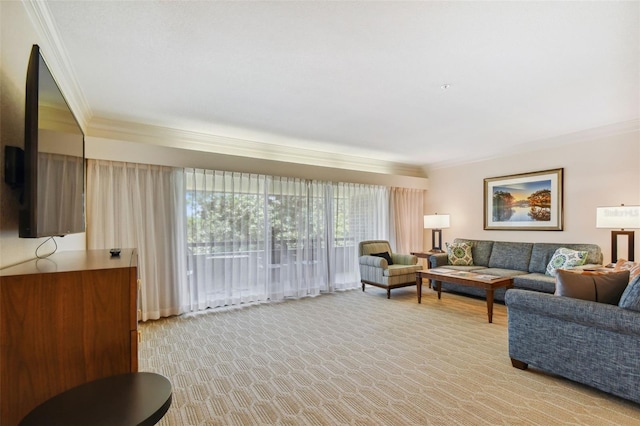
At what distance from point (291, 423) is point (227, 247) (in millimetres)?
2970

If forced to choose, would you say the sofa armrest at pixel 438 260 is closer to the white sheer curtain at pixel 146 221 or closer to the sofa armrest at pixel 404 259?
the sofa armrest at pixel 404 259

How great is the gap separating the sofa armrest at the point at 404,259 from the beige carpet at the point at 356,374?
1450mm

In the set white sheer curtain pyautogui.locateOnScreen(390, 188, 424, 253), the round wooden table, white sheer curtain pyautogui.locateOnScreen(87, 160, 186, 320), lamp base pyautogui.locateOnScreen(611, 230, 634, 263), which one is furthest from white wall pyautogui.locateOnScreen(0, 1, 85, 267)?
lamp base pyautogui.locateOnScreen(611, 230, 634, 263)

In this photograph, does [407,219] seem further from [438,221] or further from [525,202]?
[525,202]

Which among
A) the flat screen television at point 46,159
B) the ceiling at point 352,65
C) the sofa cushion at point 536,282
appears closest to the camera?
the flat screen television at point 46,159

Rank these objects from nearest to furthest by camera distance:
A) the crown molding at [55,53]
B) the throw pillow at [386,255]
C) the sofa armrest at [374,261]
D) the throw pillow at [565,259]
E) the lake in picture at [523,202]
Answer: the crown molding at [55,53], the throw pillow at [565,259], the lake in picture at [523,202], the sofa armrest at [374,261], the throw pillow at [386,255]

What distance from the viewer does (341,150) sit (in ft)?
18.3

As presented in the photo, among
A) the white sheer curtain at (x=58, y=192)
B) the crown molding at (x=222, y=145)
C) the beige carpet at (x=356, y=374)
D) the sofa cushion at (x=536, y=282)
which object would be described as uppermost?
the crown molding at (x=222, y=145)

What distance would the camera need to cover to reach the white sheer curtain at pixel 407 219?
6547 millimetres

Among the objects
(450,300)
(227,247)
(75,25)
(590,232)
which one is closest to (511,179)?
→ (590,232)

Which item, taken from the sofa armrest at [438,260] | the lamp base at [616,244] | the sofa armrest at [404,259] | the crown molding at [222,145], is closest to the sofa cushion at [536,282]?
the lamp base at [616,244]

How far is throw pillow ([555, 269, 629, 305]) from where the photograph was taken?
2.32 m

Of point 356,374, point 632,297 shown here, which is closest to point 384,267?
point 356,374

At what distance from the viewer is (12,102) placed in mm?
1548
